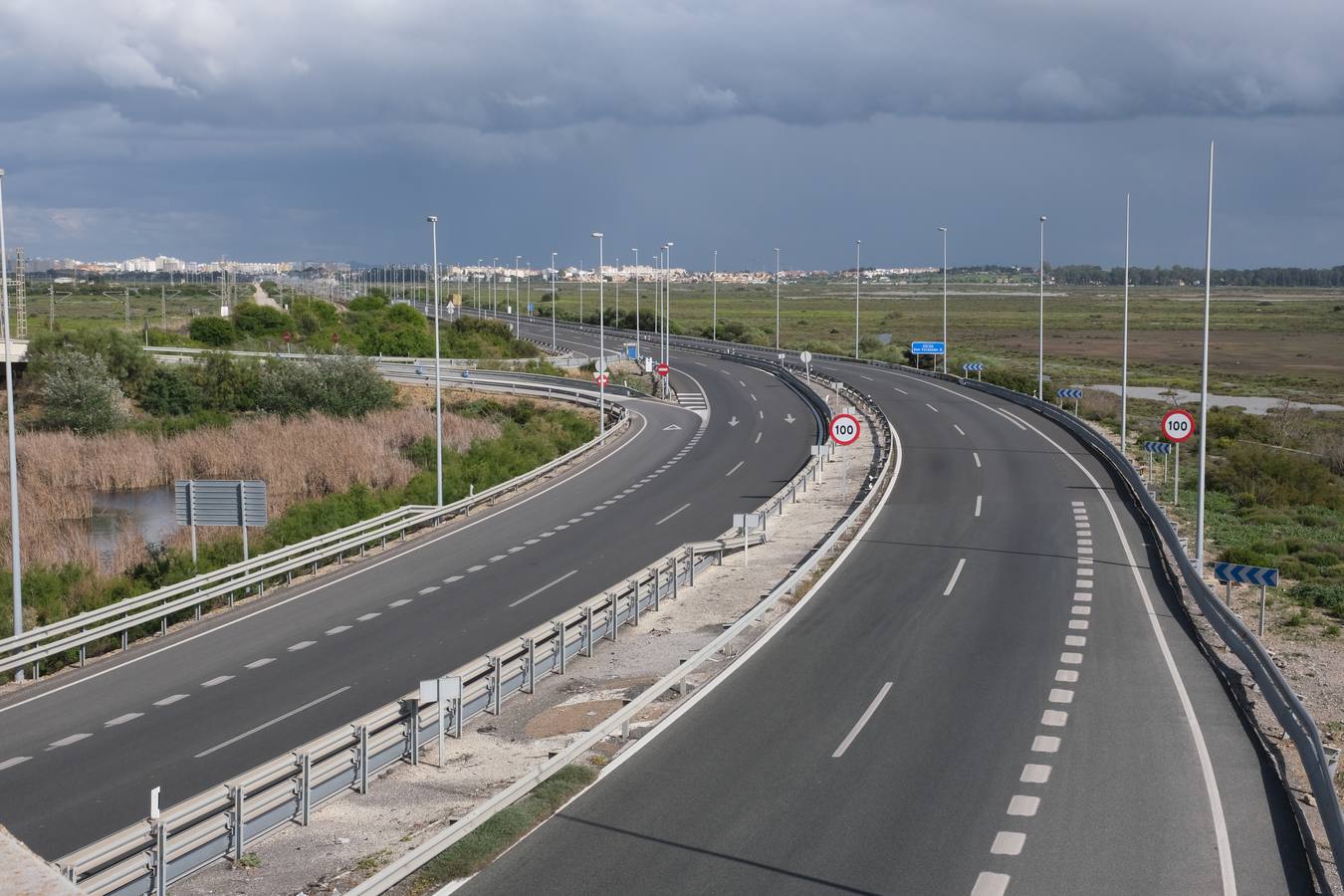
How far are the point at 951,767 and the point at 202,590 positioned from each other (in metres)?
18.1

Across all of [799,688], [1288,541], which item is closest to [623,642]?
[799,688]

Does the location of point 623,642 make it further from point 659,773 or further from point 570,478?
point 570,478

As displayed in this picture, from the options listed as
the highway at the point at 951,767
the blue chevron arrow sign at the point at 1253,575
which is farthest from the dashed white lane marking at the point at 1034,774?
the blue chevron arrow sign at the point at 1253,575

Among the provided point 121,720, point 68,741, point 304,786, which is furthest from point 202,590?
point 304,786

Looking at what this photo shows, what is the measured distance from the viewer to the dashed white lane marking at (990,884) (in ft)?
36.2

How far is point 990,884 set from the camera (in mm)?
11203

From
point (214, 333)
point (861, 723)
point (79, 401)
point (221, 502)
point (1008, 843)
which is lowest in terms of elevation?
point (861, 723)

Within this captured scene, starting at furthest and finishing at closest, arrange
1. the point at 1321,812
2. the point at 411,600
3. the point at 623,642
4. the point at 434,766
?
1. the point at 411,600
2. the point at 623,642
3. the point at 434,766
4. the point at 1321,812

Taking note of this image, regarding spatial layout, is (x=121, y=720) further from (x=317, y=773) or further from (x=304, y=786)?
(x=304, y=786)

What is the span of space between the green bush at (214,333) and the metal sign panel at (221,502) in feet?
260

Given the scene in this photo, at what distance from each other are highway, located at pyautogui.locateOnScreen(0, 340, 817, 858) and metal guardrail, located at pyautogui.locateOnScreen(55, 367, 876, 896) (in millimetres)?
2137

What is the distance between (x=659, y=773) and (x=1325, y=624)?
14422 millimetres

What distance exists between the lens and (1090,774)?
14.2m

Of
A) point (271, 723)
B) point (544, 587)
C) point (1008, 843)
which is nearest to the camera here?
point (1008, 843)
